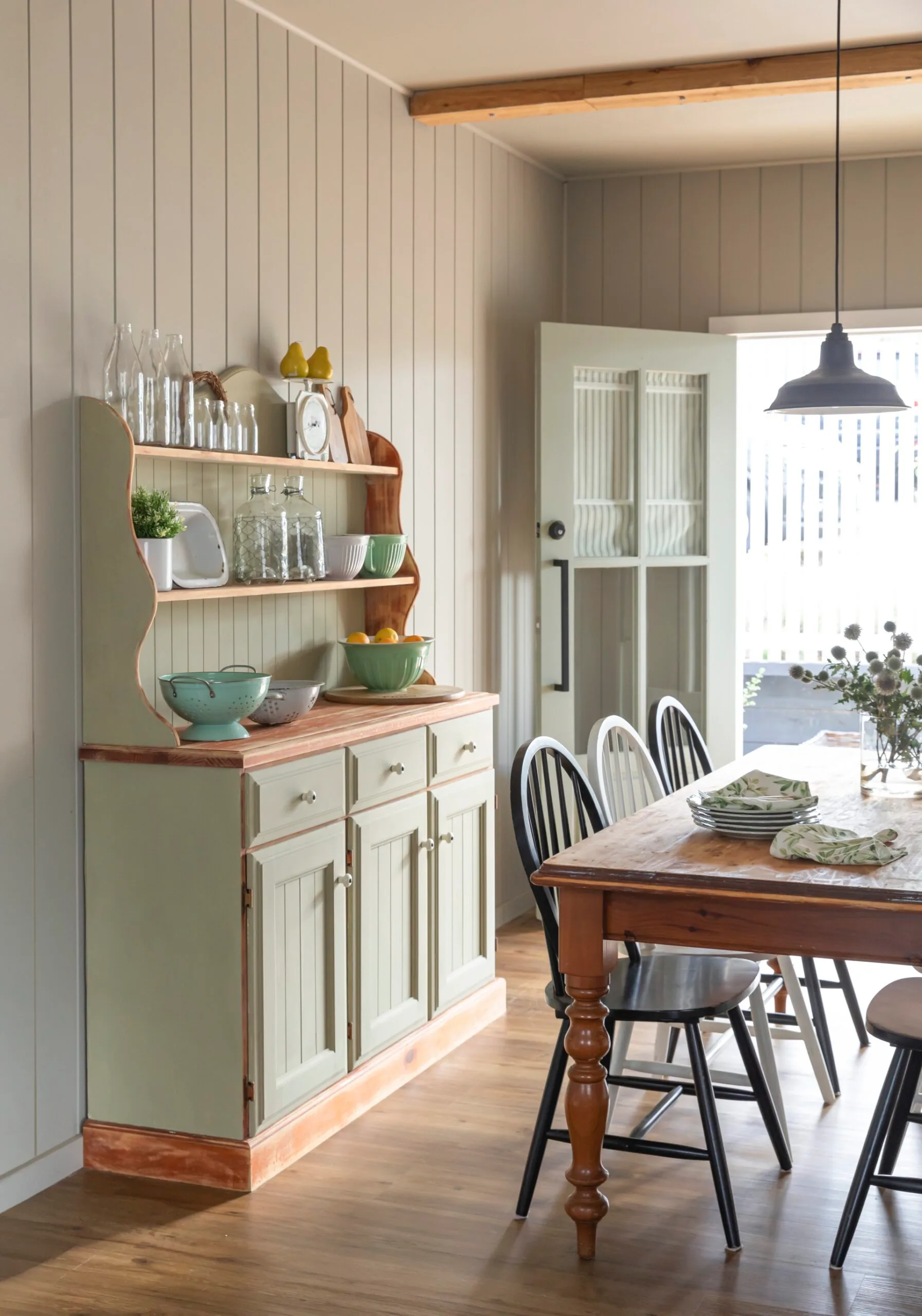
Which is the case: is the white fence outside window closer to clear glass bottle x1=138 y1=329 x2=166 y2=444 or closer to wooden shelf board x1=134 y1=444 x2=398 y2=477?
wooden shelf board x1=134 y1=444 x2=398 y2=477

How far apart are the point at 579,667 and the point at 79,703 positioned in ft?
8.56

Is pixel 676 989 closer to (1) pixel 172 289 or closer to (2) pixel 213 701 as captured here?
(2) pixel 213 701

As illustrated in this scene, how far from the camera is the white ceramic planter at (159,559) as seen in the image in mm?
3029

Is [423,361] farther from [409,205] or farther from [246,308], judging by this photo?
[246,308]

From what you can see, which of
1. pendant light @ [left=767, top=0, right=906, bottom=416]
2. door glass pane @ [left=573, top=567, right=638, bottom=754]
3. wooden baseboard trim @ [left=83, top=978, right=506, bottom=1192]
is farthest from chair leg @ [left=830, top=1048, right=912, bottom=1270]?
door glass pane @ [left=573, top=567, right=638, bottom=754]

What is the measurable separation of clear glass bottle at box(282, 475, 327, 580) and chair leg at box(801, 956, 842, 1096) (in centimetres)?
154

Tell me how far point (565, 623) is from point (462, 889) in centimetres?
146

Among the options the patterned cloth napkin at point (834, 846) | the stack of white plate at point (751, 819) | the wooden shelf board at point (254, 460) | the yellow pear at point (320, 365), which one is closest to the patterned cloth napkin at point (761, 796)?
the stack of white plate at point (751, 819)

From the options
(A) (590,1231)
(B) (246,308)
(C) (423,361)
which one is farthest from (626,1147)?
(C) (423,361)

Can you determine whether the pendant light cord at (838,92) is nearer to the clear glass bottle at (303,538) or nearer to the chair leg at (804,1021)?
the clear glass bottle at (303,538)

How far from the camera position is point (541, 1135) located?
2818mm

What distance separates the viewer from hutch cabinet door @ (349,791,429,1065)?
3.39 meters

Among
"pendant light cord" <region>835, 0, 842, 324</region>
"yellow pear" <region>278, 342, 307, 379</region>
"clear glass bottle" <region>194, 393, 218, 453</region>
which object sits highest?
"pendant light cord" <region>835, 0, 842, 324</region>

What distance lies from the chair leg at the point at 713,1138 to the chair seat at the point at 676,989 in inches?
2.7
